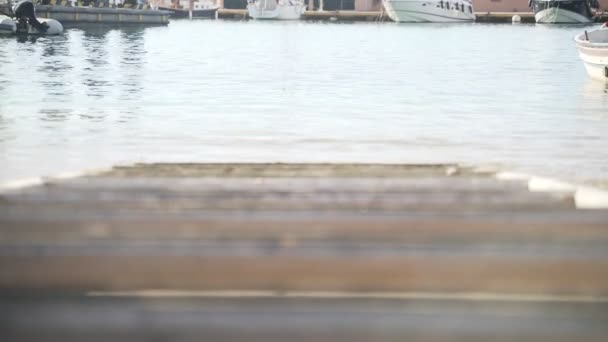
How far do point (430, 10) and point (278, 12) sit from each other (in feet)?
56.2

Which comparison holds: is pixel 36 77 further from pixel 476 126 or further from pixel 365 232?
pixel 365 232

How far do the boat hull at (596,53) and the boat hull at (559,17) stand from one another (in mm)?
51026

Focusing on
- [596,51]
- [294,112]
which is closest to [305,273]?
[294,112]

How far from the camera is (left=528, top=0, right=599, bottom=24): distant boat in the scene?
7050cm

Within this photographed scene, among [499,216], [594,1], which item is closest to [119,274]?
[499,216]

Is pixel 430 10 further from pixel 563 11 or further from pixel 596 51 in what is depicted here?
pixel 596 51

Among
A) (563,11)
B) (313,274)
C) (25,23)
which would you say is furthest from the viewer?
(563,11)

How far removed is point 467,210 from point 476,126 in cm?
1043

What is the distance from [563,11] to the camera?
71.5 meters

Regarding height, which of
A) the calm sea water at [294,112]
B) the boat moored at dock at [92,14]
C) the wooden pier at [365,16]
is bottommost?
the calm sea water at [294,112]

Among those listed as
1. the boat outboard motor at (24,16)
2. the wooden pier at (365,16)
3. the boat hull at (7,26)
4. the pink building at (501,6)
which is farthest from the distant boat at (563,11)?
the boat hull at (7,26)

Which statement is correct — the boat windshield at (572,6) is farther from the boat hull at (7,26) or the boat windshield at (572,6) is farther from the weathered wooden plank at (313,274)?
the weathered wooden plank at (313,274)

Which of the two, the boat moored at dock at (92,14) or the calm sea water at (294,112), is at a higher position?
the boat moored at dock at (92,14)

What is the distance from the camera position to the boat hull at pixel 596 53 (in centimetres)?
2077
